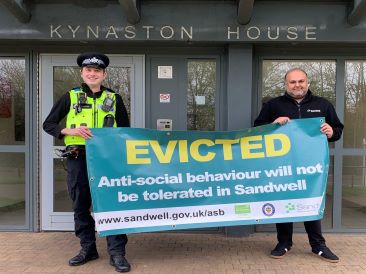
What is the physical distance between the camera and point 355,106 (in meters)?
5.39

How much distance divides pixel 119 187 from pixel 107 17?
6.83 feet

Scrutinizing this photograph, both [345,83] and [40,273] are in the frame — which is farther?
[345,83]

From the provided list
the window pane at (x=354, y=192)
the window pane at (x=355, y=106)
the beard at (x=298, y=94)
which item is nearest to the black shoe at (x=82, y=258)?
the beard at (x=298, y=94)

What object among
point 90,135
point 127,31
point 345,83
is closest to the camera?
point 90,135

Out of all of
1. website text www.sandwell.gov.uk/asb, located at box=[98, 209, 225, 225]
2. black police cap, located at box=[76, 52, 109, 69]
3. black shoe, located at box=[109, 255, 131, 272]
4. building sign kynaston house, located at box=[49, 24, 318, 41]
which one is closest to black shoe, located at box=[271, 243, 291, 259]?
website text www.sandwell.gov.uk/asb, located at box=[98, 209, 225, 225]

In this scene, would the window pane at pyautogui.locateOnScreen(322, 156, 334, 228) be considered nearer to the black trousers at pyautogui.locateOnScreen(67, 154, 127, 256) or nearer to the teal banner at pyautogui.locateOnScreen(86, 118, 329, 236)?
the teal banner at pyautogui.locateOnScreen(86, 118, 329, 236)

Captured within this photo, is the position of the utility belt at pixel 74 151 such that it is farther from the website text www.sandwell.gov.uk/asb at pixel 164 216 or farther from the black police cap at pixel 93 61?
the black police cap at pixel 93 61

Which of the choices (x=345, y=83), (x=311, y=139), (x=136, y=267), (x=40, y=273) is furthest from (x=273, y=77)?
(x=40, y=273)

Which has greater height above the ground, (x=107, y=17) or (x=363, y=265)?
(x=107, y=17)

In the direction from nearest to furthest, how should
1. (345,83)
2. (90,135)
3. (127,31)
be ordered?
(90,135) → (127,31) → (345,83)

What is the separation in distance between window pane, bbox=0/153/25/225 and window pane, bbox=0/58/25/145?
229mm

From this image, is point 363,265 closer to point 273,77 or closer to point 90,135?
point 273,77

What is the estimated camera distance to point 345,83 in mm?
5367

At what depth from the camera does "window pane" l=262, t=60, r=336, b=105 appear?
5363 millimetres
